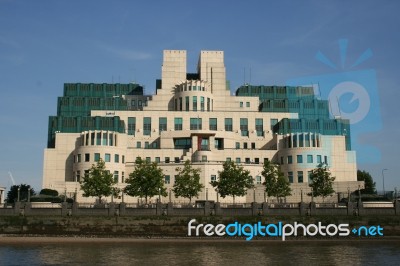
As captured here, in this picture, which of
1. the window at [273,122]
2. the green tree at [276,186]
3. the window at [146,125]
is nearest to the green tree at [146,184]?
the green tree at [276,186]

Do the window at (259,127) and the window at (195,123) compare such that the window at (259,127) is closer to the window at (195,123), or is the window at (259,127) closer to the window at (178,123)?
the window at (195,123)

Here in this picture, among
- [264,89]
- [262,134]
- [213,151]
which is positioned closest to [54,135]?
[213,151]

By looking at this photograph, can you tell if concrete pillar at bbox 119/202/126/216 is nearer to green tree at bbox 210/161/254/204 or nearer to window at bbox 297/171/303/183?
green tree at bbox 210/161/254/204

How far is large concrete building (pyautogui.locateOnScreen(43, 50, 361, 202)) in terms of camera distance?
4781 inches

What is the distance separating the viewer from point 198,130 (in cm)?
13062

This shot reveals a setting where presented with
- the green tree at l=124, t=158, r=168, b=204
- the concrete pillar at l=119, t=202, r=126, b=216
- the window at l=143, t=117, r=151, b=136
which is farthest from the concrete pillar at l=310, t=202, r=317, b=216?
the window at l=143, t=117, r=151, b=136

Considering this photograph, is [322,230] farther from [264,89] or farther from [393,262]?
[264,89]

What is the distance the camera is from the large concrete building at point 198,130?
4781 inches

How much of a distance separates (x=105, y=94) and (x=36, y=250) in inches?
4396

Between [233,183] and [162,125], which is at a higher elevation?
[162,125]

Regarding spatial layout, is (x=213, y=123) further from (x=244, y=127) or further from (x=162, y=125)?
(x=162, y=125)

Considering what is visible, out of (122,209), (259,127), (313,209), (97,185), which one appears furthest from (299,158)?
(122,209)

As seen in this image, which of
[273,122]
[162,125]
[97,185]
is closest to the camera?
[97,185]

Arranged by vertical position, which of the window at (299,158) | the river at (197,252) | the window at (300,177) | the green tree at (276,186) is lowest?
the river at (197,252)
